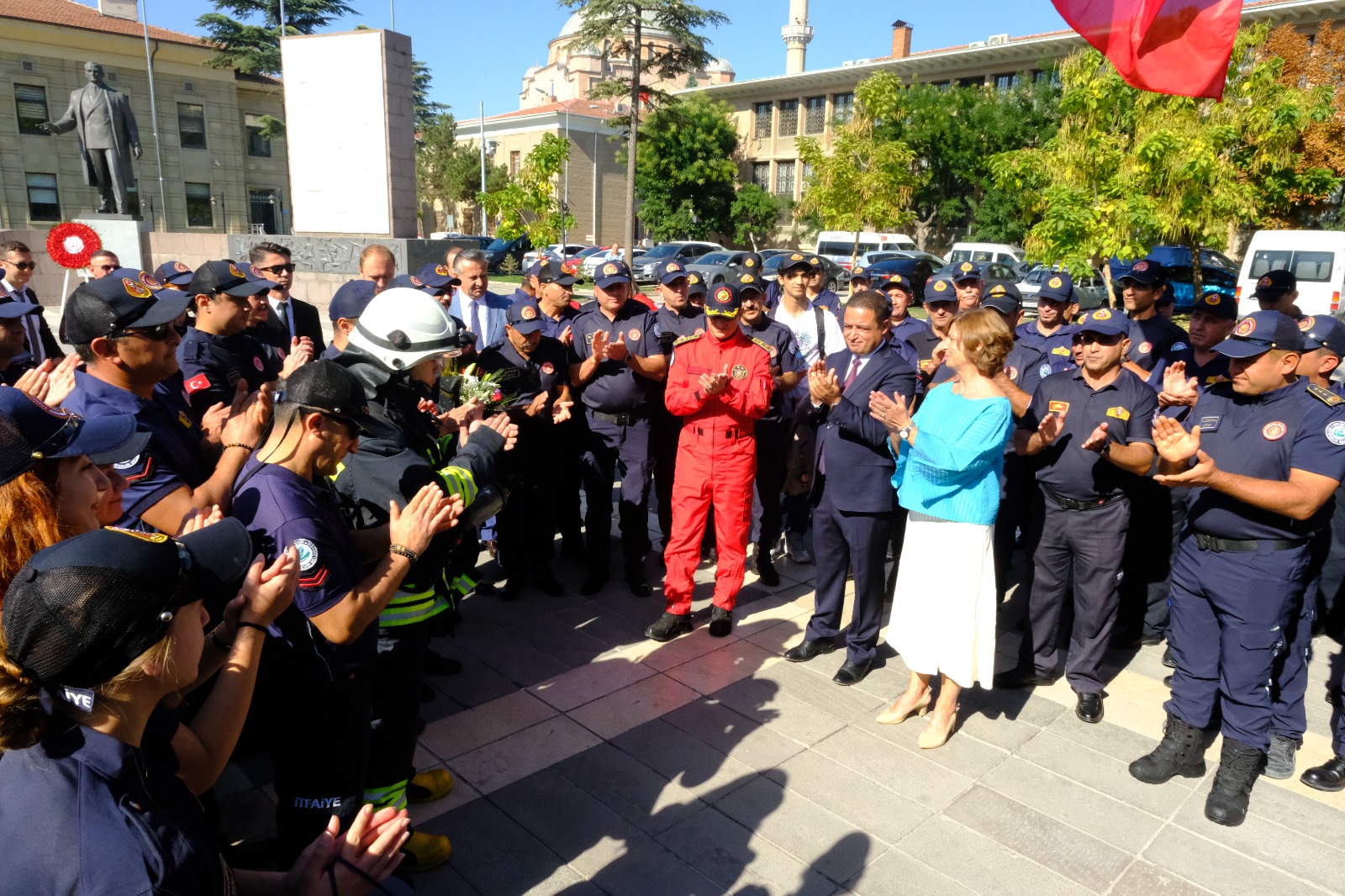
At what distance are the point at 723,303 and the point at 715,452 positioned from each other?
2.87ft

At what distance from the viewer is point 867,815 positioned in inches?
142

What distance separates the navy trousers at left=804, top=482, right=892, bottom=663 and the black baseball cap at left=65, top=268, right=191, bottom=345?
10.9 feet

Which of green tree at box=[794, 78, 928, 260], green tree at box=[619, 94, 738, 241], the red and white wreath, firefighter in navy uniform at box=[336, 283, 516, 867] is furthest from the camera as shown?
green tree at box=[619, 94, 738, 241]

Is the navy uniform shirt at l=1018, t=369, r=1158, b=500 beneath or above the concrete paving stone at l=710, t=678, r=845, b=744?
above

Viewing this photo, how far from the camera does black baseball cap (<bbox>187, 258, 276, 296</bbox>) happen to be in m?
4.56

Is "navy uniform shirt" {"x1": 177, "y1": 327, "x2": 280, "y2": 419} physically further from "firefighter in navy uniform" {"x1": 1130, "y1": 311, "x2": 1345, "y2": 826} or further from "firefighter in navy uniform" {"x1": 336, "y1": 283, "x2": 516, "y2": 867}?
"firefighter in navy uniform" {"x1": 1130, "y1": 311, "x2": 1345, "y2": 826}

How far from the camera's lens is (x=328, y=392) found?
2.56 m

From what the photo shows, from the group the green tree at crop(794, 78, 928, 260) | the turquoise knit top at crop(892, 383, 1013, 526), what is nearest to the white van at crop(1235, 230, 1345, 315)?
the green tree at crop(794, 78, 928, 260)

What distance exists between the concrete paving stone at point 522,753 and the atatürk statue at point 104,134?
15526mm

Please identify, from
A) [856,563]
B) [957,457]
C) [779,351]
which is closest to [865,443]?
[856,563]

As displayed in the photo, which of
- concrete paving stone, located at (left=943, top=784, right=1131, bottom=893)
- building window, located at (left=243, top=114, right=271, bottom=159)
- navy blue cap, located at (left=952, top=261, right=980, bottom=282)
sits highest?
building window, located at (left=243, top=114, right=271, bottom=159)

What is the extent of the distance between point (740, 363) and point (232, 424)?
2778mm

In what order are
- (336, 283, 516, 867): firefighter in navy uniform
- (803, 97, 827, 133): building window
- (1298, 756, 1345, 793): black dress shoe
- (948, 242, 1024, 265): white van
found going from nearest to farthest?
1. (336, 283, 516, 867): firefighter in navy uniform
2. (1298, 756, 1345, 793): black dress shoe
3. (948, 242, 1024, 265): white van
4. (803, 97, 827, 133): building window

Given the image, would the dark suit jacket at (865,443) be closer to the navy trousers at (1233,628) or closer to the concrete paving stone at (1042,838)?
the navy trousers at (1233,628)
